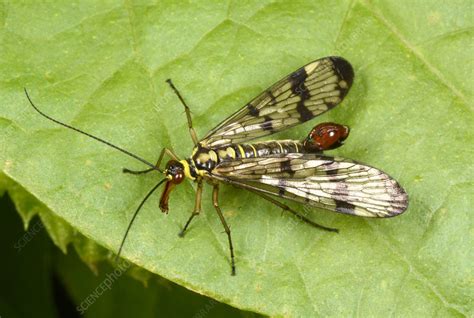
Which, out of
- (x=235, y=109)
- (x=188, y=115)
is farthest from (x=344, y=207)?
(x=188, y=115)

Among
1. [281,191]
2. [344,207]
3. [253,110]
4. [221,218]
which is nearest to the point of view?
[221,218]

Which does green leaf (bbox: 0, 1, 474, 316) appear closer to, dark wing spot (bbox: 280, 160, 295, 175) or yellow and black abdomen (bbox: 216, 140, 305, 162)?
dark wing spot (bbox: 280, 160, 295, 175)

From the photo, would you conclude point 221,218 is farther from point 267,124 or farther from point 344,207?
point 267,124

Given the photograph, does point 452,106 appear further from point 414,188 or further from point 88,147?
point 88,147

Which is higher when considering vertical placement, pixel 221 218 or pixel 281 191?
pixel 281 191

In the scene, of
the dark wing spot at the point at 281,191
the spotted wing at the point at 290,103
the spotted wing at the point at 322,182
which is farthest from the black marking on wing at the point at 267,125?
the dark wing spot at the point at 281,191

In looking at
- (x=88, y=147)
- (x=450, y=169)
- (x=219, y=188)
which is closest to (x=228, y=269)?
(x=219, y=188)

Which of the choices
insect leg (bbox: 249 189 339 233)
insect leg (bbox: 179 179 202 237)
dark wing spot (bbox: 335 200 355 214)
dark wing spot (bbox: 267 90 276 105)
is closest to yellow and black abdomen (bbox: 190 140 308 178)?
insect leg (bbox: 179 179 202 237)
